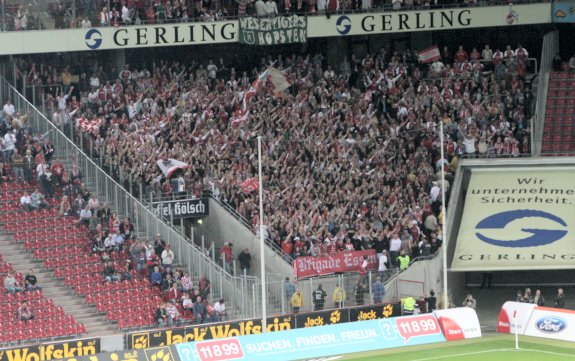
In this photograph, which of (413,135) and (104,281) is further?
(413,135)

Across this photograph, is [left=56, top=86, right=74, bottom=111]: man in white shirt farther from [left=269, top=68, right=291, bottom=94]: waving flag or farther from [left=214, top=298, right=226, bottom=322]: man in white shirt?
[left=214, top=298, right=226, bottom=322]: man in white shirt

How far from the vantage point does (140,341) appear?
40094 mm

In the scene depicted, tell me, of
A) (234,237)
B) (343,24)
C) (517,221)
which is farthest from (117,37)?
(517,221)

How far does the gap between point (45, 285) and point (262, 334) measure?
8580 millimetres

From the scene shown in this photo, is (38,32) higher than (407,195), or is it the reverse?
(38,32)

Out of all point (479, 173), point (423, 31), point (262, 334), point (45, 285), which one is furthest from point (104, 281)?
point (423, 31)

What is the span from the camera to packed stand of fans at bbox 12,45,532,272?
156 ft

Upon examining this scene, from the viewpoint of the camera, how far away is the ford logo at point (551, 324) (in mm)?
41812

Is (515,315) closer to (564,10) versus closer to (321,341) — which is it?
(321,341)

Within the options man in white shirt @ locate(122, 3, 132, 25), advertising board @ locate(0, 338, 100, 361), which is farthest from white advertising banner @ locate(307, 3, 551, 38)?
advertising board @ locate(0, 338, 100, 361)

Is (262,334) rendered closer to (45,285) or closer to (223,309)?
(223,309)

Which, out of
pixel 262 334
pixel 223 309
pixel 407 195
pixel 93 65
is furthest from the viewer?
pixel 93 65

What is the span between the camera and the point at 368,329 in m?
40.7

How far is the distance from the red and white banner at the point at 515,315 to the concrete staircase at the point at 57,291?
11848 mm
